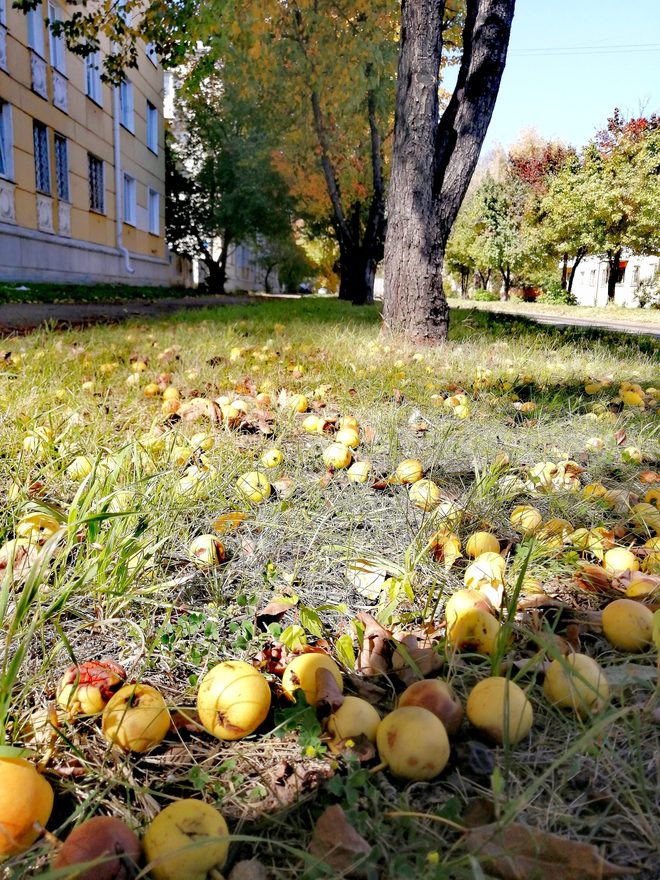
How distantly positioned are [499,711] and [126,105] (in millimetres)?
22608

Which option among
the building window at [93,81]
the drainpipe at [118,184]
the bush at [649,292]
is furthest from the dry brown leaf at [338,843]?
the bush at [649,292]

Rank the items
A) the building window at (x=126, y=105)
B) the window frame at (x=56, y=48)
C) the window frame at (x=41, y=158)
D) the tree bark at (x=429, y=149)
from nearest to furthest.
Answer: the tree bark at (x=429, y=149) < the window frame at (x=41, y=158) < the window frame at (x=56, y=48) < the building window at (x=126, y=105)

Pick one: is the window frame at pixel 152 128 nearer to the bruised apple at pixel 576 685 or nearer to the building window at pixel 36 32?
the building window at pixel 36 32

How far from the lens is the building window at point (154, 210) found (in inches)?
890

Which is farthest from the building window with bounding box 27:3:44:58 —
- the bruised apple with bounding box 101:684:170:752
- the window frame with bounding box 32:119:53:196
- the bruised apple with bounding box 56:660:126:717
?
the bruised apple with bounding box 101:684:170:752

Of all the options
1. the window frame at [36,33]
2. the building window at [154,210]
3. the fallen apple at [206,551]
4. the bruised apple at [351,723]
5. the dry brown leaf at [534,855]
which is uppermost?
the window frame at [36,33]

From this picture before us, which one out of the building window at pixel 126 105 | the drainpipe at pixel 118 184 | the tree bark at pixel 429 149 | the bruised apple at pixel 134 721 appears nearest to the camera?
the bruised apple at pixel 134 721

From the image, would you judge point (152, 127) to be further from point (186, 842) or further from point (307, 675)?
point (186, 842)

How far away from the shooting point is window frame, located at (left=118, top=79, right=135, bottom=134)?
63.4ft

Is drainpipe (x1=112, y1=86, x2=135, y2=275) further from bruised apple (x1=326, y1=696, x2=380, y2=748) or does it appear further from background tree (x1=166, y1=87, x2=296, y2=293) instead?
bruised apple (x1=326, y1=696, x2=380, y2=748)

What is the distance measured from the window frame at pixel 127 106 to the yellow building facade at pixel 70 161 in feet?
0.10

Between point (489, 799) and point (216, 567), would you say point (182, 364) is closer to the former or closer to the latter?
point (216, 567)

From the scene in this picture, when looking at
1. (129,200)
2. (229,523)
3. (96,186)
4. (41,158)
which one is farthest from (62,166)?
(229,523)

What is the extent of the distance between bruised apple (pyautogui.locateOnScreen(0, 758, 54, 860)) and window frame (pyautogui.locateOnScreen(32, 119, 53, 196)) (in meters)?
15.6
